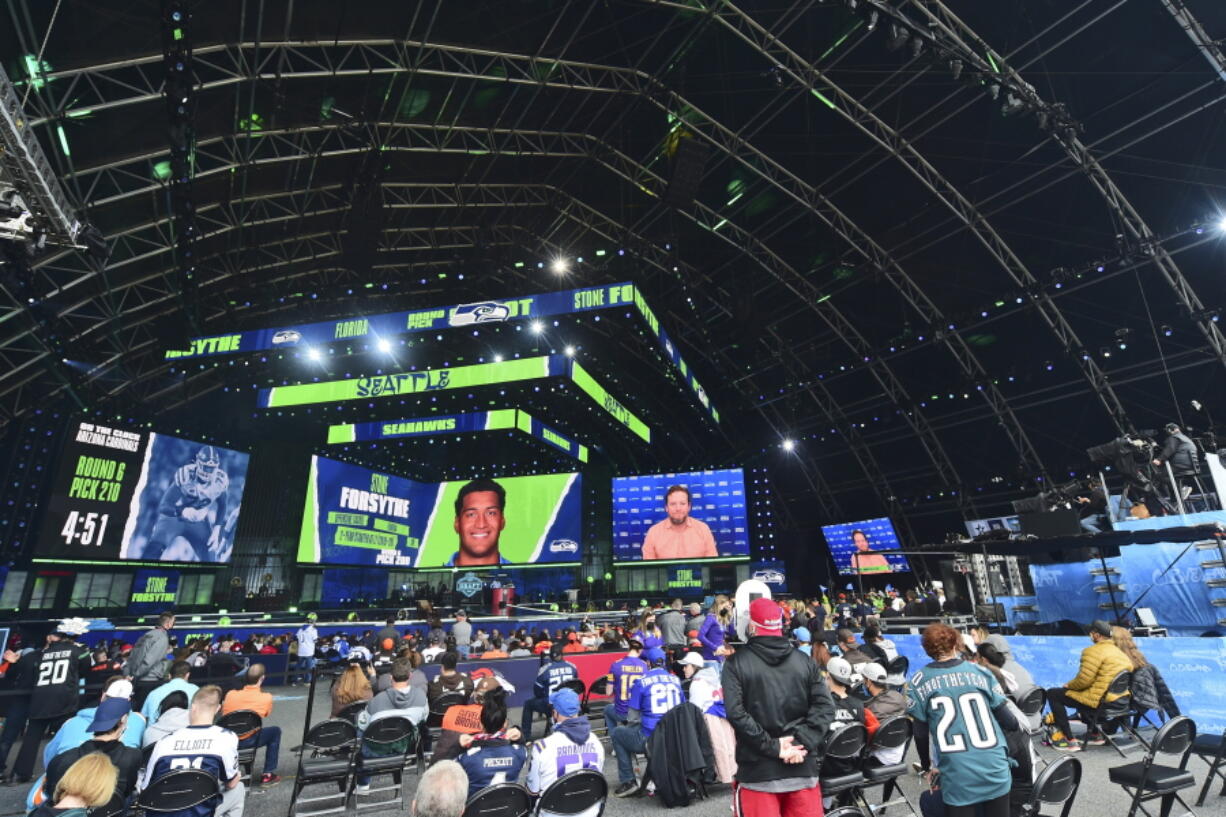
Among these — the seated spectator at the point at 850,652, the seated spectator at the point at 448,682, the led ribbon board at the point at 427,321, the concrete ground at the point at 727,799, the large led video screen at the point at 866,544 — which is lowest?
the concrete ground at the point at 727,799

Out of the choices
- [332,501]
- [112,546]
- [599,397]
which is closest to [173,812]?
[599,397]

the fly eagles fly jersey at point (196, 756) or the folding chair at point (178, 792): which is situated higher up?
the fly eagles fly jersey at point (196, 756)

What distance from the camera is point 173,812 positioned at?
11.8 feet

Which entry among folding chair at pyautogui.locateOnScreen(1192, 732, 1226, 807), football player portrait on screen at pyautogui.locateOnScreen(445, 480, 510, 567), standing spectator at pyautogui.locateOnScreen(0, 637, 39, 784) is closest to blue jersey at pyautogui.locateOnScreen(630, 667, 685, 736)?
folding chair at pyautogui.locateOnScreen(1192, 732, 1226, 807)

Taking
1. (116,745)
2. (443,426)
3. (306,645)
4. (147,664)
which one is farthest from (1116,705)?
(443,426)

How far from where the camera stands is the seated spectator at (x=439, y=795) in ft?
7.82

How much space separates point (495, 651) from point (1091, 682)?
370 inches

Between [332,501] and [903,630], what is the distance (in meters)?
19.8

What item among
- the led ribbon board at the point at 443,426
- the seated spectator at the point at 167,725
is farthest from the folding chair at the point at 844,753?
the led ribbon board at the point at 443,426

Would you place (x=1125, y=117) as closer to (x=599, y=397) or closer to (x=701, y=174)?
(x=701, y=174)

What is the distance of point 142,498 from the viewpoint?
18688 mm

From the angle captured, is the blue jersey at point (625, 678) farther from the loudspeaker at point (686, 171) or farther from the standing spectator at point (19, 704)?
the loudspeaker at point (686, 171)

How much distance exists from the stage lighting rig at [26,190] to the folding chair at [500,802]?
1034 centimetres

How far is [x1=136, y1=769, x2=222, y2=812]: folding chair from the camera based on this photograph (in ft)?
11.5
